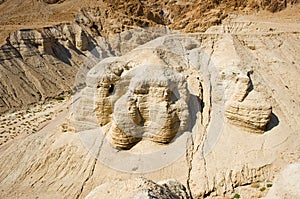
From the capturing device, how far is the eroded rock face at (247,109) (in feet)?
42.0

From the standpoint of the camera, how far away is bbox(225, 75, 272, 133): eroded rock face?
12789mm

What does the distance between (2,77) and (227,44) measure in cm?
2513

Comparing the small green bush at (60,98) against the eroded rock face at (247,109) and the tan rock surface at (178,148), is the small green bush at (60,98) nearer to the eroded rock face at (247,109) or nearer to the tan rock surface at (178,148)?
the tan rock surface at (178,148)

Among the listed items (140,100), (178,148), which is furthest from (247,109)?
(140,100)

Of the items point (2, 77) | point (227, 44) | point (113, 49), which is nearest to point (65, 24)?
point (113, 49)

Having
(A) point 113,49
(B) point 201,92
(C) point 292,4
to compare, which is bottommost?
(A) point 113,49

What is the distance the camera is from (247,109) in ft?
42.3

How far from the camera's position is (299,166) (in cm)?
803

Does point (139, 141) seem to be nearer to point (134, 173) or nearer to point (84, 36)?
point (134, 173)

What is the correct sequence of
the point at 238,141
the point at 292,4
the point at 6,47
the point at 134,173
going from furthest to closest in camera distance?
the point at 292,4
the point at 6,47
the point at 238,141
the point at 134,173

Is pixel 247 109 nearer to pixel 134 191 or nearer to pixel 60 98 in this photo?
pixel 134 191

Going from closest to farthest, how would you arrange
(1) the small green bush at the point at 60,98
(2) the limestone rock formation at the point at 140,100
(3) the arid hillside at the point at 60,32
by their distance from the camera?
(2) the limestone rock formation at the point at 140,100
(1) the small green bush at the point at 60,98
(3) the arid hillside at the point at 60,32

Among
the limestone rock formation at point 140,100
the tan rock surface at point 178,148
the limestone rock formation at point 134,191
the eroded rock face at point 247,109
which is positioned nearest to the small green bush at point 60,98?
the tan rock surface at point 178,148

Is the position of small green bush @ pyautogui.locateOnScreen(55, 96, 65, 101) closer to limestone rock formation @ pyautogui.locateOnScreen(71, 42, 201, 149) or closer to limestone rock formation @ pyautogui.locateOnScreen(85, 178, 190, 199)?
→ limestone rock formation @ pyautogui.locateOnScreen(71, 42, 201, 149)
